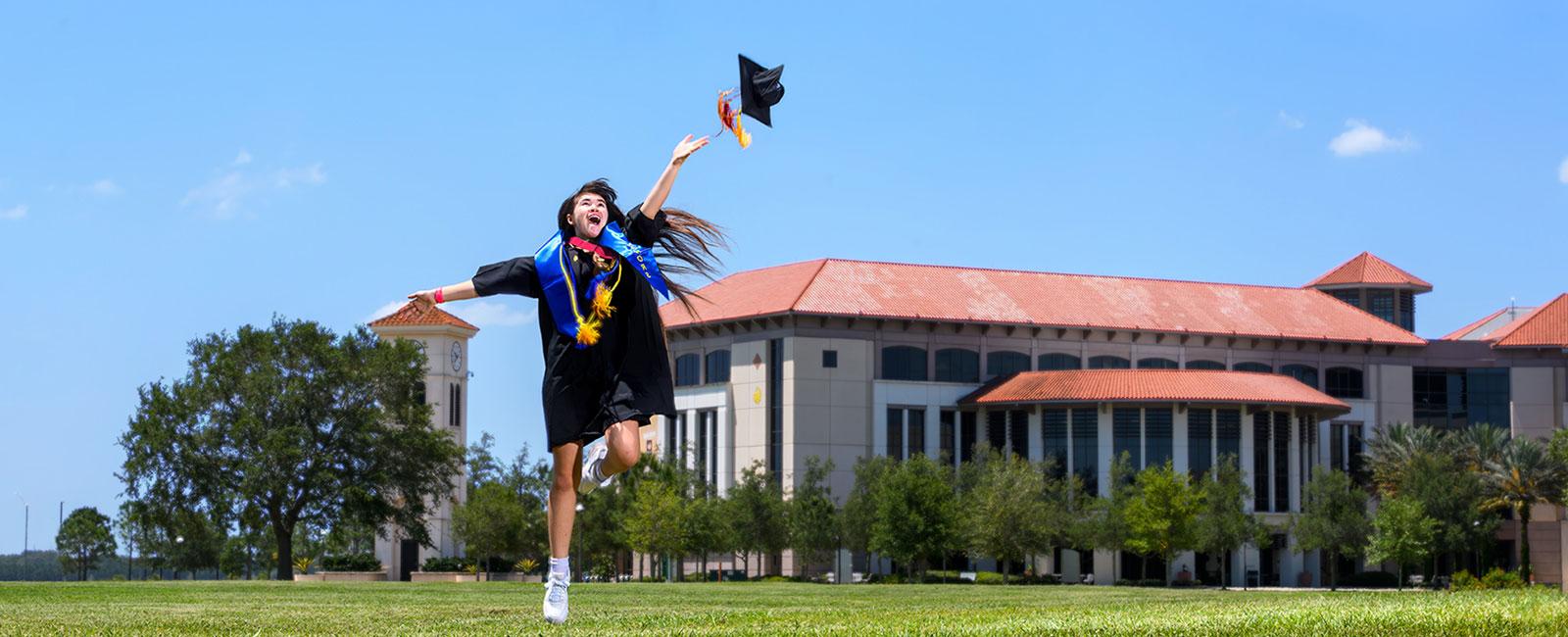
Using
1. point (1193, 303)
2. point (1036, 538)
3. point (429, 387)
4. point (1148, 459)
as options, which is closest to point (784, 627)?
point (1036, 538)

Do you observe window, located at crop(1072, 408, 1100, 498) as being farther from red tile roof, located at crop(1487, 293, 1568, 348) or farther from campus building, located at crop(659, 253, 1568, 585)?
red tile roof, located at crop(1487, 293, 1568, 348)

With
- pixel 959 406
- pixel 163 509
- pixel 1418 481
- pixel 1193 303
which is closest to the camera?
pixel 163 509

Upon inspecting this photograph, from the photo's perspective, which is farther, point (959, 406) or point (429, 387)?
point (429, 387)

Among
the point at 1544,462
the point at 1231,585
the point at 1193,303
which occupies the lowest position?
the point at 1231,585

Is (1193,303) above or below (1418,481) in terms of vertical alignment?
above

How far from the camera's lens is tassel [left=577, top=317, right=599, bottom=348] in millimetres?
11055

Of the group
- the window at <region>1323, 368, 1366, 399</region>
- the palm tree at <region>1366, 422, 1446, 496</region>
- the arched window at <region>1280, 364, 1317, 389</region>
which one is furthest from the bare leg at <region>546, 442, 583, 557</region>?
the window at <region>1323, 368, 1366, 399</region>

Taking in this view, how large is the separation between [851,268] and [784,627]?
266ft

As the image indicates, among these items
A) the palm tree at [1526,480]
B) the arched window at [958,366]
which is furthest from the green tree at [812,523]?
the palm tree at [1526,480]

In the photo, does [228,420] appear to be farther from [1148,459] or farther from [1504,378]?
[1504,378]

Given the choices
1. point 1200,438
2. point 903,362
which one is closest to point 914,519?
point 903,362

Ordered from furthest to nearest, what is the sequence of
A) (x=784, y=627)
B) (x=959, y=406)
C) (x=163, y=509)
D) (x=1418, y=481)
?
(x=959, y=406), (x=1418, y=481), (x=163, y=509), (x=784, y=627)

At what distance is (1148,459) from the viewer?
274ft

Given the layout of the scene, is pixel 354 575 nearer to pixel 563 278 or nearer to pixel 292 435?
pixel 292 435
